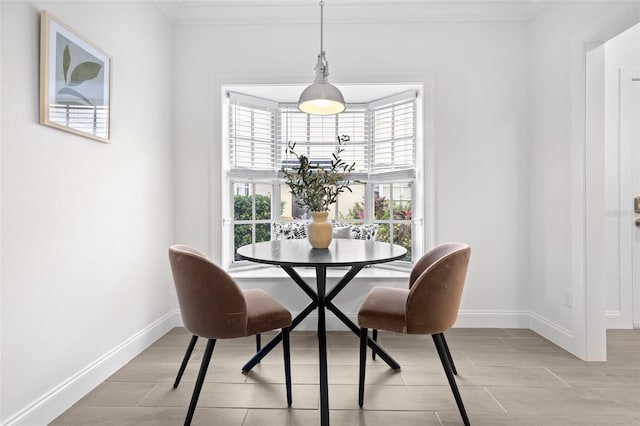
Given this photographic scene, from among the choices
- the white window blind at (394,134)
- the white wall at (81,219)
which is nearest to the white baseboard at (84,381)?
the white wall at (81,219)

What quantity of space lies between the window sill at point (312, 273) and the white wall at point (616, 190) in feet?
5.61

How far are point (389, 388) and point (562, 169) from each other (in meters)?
2.03

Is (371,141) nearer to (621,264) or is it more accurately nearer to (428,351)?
(428,351)

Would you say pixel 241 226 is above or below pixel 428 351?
above

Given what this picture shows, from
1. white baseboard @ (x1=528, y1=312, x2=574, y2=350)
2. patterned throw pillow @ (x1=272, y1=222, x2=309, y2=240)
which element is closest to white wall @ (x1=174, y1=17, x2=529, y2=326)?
white baseboard @ (x1=528, y1=312, x2=574, y2=350)

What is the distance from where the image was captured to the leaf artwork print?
1.75 metres

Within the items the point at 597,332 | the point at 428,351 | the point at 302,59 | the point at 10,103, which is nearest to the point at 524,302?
the point at 597,332

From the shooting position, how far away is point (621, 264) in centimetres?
296

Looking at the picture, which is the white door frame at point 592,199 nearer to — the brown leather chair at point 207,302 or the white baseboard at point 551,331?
the white baseboard at point 551,331

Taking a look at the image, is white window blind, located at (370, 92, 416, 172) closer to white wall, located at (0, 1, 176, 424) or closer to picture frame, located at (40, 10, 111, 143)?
white wall, located at (0, 1, 176, 424)

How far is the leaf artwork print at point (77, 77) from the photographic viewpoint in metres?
1.75

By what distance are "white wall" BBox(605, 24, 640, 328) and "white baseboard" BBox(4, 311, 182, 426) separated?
3.79 m

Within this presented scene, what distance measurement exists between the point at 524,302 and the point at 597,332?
2.19 ft

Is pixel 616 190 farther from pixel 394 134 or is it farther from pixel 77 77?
pixel 77 77
